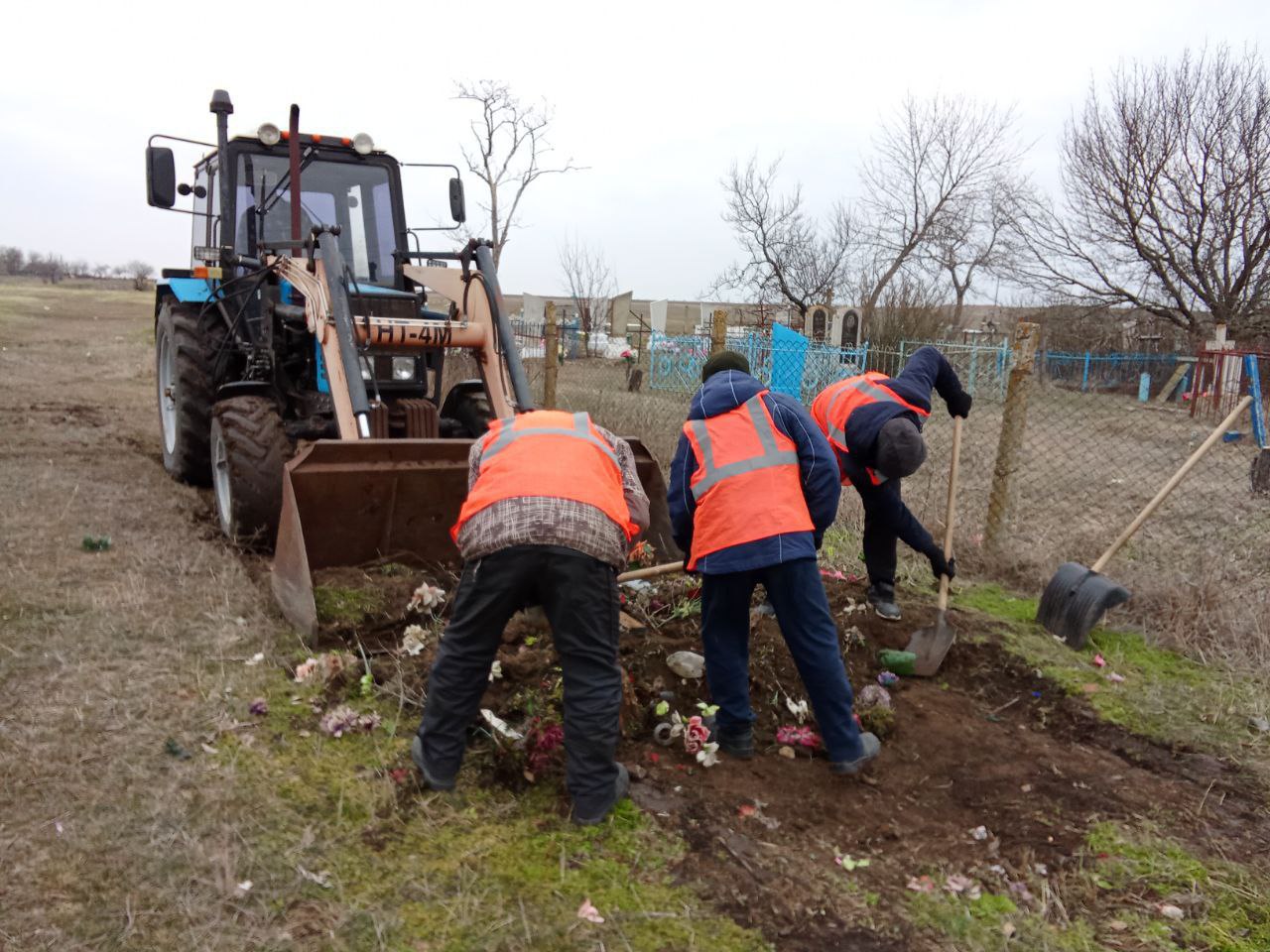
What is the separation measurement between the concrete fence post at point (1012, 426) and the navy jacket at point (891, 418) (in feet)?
2.95

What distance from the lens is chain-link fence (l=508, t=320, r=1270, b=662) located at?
5.14 meters

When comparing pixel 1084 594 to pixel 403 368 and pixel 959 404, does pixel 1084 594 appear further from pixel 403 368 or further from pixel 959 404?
pixel 403 368

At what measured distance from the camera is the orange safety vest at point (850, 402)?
4.68 metres

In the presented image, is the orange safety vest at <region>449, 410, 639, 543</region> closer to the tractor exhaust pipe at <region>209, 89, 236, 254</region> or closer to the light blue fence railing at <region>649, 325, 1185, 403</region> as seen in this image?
the tractor exhaust pipe at <region>209, 89, 236, 254</region>

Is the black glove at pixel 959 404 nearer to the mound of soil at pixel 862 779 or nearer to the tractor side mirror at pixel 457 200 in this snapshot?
the mound of soil at pixel 862 779

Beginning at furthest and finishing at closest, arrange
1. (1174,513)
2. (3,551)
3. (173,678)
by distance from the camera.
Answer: (1174,513)
(3,551)
(173,678)

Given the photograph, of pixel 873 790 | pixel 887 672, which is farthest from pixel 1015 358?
pixel 873 790

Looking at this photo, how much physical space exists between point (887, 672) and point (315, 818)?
8.48ft

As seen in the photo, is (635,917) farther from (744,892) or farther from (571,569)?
(571,569)

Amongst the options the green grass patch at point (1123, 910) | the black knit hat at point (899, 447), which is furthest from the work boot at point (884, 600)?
the green grass patch at point (1123, 910)

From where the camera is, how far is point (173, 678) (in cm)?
385

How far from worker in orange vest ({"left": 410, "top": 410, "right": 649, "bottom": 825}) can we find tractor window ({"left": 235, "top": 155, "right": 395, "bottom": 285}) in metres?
3.85

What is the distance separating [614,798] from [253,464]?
3.27 m

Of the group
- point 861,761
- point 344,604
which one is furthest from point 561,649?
point 344,604
